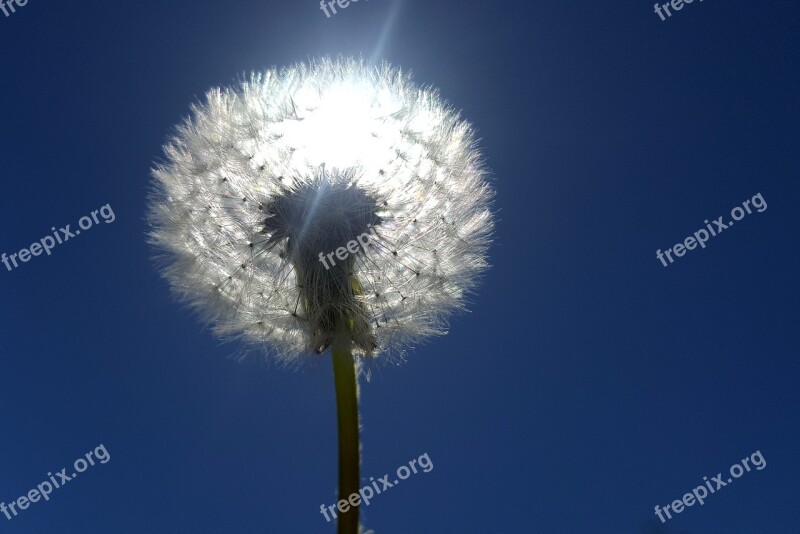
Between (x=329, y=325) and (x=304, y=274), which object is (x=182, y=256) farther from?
(x=329, y=325)

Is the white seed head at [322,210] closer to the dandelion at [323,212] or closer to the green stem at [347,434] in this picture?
the dandelion at [323,212]

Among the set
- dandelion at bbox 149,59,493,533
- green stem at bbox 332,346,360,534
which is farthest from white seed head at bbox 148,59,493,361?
green stem at bbox 332,346,360,534

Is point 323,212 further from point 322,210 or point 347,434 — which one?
point 347,434

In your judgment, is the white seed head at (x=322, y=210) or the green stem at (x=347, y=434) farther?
the white seed head at (x=322, y=210)

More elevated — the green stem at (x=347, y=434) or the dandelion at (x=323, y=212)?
the dandelion at (x=323, y=212)

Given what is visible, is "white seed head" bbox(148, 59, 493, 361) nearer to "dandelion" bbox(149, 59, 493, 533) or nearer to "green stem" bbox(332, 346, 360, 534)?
"dandelion" bbox(149, 59, 493, 533)

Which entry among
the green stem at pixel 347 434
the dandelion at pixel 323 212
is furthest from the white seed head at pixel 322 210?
the green stem at pixel 347 434
